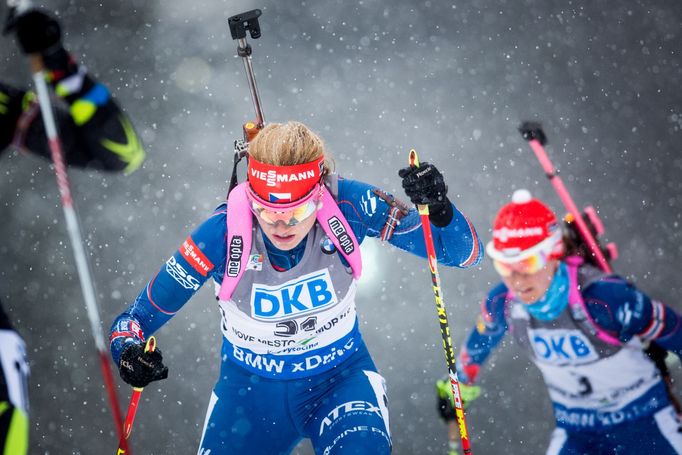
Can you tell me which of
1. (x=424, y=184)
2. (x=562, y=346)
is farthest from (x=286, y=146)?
(x=562, y=346)

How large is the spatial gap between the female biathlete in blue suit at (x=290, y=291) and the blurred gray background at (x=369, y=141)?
10.2ft

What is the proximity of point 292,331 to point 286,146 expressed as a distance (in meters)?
0.85

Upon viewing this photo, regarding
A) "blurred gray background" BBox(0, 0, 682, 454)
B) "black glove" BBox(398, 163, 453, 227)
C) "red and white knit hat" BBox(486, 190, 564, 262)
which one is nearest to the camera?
"red and white knit hat" BBox(486, 190, 564, 262)

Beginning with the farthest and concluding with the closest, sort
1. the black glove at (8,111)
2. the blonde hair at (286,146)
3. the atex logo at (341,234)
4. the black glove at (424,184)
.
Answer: the atex logo at (341,234) → the blonde hair at (286,146) → the black glove at (424,184) → the black glove at (8,111)

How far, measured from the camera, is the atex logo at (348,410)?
10.2 feet

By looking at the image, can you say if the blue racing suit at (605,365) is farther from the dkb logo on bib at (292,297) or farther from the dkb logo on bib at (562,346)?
the dkb logo on bib at (292,297)

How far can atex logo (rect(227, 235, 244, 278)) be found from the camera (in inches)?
121

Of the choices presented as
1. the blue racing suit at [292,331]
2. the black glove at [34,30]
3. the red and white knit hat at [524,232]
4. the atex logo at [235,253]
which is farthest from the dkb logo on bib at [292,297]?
the black glove at [34,30]

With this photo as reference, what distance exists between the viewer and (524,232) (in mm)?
2645

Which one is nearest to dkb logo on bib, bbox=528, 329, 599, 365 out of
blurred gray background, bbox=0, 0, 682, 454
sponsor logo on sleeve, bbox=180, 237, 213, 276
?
sponsor logo on sleeve, bbox=180, 237, 213, 276

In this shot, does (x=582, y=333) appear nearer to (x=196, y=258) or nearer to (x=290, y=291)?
(x=290, y=291)

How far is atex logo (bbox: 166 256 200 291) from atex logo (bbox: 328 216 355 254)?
661 millimetres

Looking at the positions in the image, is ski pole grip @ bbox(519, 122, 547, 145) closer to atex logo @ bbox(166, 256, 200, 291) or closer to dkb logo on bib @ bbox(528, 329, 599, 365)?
dkb logo on bib @ bbox(528, 329, 599, 365)

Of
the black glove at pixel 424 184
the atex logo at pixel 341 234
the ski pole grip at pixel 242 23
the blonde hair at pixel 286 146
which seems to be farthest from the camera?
the ski pole grip at pixel 242 23
